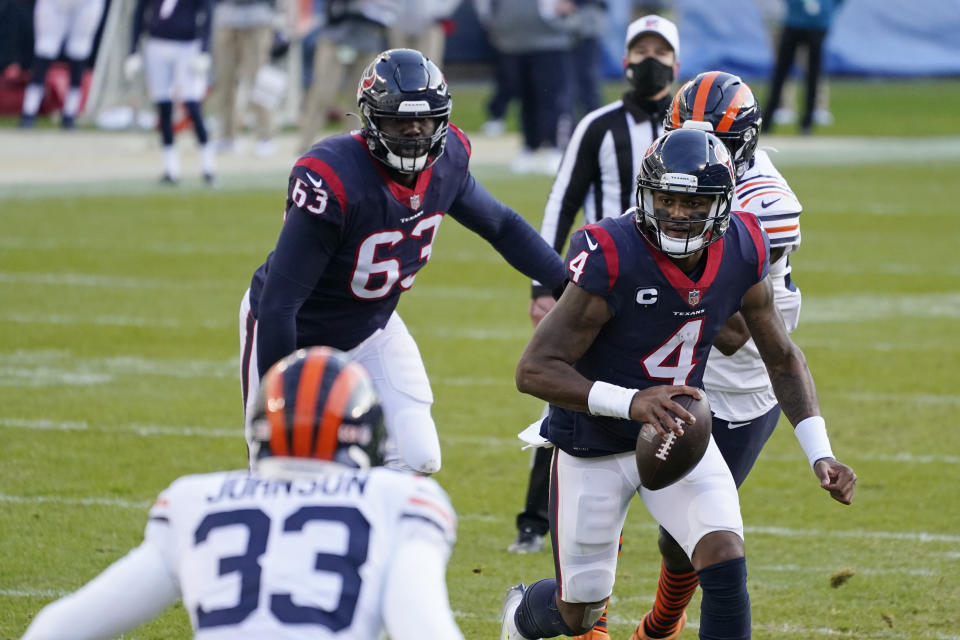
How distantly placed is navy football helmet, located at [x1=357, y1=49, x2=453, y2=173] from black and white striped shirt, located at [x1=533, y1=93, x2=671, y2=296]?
1.34 meters

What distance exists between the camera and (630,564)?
18.6 feet

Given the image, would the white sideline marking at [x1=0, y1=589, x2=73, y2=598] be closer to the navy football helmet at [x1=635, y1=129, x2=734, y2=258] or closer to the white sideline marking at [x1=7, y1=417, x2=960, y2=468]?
the white sideline marking at [x1=7, y1=417, x2=960, y2=468]

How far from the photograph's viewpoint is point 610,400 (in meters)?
3.89

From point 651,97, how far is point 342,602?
3819mm

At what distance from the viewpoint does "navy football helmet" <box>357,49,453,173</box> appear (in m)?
4.66

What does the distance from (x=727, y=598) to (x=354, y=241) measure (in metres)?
1.61

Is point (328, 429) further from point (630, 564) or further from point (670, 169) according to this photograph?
point (630, 564)

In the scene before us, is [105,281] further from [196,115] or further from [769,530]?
[769,530]

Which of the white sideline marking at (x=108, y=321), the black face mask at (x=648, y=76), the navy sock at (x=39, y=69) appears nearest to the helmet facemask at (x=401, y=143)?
the black face mask at (x=648, y=76)

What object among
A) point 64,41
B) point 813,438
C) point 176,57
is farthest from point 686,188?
point 64,41

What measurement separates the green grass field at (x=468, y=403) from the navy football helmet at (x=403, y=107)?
1503mm

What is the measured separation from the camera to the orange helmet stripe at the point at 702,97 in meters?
4.78

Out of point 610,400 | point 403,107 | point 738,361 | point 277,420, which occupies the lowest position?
point 738,361

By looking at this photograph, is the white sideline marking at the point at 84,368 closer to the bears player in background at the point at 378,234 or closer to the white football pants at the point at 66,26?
the bears player in background at the point at 378,234
